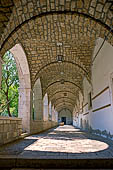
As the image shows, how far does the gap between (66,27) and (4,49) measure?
2.62m

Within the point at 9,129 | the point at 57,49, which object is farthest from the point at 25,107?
the point at 57,49

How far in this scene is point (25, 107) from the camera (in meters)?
7.94

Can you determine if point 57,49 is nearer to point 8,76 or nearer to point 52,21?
point 52,21

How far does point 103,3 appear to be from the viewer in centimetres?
395

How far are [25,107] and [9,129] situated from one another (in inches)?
120

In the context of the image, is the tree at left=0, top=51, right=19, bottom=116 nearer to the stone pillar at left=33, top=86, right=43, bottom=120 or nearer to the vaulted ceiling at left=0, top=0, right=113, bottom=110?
the stone pillar at left=33, top=86, right=43, bottom=120

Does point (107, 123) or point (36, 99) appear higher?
point (36, 99)

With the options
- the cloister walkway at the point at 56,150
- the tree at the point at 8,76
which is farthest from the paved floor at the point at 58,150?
the tree at the point at 8,76

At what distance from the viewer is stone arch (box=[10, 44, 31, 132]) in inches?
303

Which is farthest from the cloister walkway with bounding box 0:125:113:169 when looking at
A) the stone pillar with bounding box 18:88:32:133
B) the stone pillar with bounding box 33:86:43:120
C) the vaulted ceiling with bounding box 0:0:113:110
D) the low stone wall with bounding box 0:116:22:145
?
the stone pillar with bounding box 33:86:43:120

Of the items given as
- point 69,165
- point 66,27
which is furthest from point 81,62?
point 69,165

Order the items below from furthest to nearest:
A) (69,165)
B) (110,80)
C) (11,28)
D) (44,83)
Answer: (44,83) < (110,80) < (11,28) < (69,165)

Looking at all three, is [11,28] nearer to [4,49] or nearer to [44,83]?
[4,49]

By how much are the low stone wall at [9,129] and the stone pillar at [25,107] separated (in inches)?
68.3
